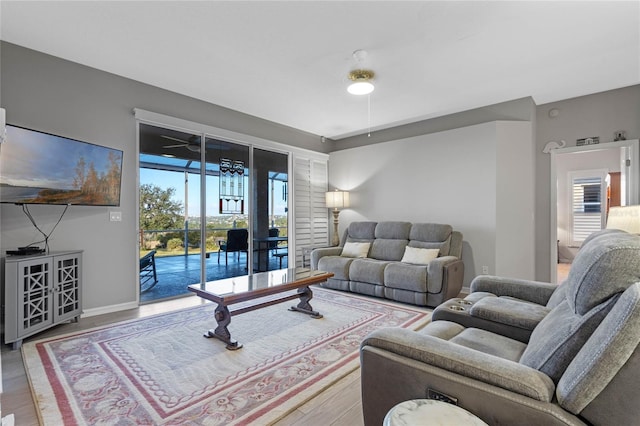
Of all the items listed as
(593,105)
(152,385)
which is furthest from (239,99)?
(593,105)

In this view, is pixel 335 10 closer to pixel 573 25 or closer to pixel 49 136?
pixel 573 25

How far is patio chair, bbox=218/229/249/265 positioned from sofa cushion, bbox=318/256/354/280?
126 centimetres

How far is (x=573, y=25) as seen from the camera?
263 centimetres

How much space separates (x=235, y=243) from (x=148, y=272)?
127 centimetres

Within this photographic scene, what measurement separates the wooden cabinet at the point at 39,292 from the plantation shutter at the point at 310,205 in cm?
335

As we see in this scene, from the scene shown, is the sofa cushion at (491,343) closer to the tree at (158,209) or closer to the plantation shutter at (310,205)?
the tree at (158,209)

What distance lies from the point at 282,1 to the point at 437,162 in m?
3.45

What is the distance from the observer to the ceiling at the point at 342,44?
243 cm

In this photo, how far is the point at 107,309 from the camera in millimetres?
3535

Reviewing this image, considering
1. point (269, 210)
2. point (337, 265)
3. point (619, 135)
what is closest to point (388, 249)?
point (337, 265)

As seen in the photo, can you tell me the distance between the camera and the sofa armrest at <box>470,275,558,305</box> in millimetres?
2242

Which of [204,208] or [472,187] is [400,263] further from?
[204,208]

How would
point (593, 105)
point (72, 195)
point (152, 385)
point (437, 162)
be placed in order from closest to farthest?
point (152, 385) < point (72, 195) < point (593, 105) < point (437, 162)

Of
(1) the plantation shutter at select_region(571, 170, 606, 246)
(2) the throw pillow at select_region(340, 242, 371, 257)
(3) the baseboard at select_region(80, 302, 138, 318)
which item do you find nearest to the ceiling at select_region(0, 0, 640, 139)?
(2) the throw pillow at select_region(340, 242, 371, 257)
